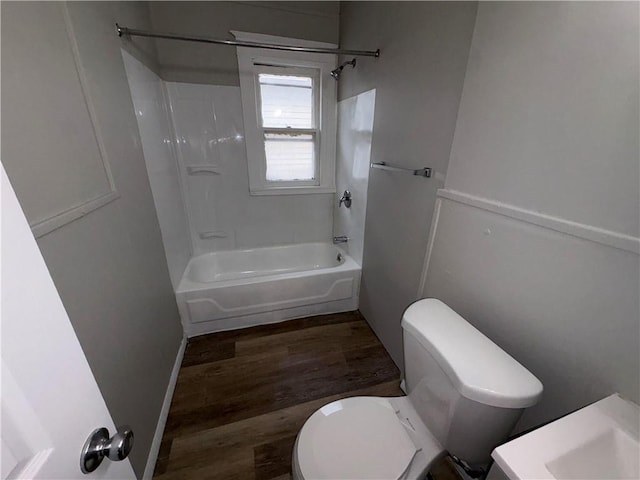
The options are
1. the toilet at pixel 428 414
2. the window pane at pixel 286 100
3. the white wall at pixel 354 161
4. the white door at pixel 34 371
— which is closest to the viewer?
the white door at pixel 34 371

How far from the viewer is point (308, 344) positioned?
193cm

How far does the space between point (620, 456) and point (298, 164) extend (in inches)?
96.2

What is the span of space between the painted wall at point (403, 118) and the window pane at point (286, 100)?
429 mm

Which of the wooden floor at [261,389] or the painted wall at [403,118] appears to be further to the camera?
the wooden floor at [261,389]

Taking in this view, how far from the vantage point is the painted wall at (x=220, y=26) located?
1894mm

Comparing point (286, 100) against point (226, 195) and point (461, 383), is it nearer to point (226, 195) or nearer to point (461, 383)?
point (226, 195)

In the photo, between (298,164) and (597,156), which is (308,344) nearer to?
(298,164)

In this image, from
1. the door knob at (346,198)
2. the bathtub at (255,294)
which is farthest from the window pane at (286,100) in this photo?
the bathtub at (255,294)

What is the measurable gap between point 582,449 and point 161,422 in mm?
1643

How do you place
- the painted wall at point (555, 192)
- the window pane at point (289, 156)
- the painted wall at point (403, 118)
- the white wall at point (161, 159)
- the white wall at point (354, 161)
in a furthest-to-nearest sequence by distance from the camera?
the window pane at point (289, 156) < the white wall at point (354, 161) < the white wall at point (161, 159) < the painted wall at point (403, 118) < the painted wall at point (555, 192)

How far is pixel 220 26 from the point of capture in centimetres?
197

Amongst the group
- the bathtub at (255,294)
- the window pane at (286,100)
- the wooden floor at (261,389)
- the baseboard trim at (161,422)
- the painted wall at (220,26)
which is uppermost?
the painted wall at (220,26)

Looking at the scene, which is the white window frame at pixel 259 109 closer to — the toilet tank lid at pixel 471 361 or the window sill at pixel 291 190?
the window sill at pixel 291 190

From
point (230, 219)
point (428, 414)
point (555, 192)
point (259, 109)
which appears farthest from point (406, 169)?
point (230, 219)
